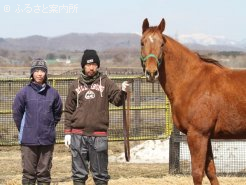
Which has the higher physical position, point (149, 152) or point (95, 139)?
point (95, 139)

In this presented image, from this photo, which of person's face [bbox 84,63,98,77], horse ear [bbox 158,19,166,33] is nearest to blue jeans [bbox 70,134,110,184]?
person's face [bbox 84,63,98,77]

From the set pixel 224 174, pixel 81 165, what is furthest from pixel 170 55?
pixel 224 174

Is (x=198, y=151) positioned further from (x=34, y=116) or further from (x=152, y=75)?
(x=34, y=116)

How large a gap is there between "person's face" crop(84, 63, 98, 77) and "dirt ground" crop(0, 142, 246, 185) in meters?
2.55

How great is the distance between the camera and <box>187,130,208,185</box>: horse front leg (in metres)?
6.35

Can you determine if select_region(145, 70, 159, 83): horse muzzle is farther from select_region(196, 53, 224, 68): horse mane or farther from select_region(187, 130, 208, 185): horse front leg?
select_region(196, 53, 224, 68): horse mane

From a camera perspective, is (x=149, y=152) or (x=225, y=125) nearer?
(x=225, y=125)

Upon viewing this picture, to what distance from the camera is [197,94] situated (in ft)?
21.3

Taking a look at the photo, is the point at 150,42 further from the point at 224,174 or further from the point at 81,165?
the point at 224,174

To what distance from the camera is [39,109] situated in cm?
616

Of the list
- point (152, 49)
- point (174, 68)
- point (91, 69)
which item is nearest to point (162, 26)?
point (152, 49)

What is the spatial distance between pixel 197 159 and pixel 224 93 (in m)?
0.89

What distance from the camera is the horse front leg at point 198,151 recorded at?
6.35 m

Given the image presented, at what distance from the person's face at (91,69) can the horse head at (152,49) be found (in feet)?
1.97
